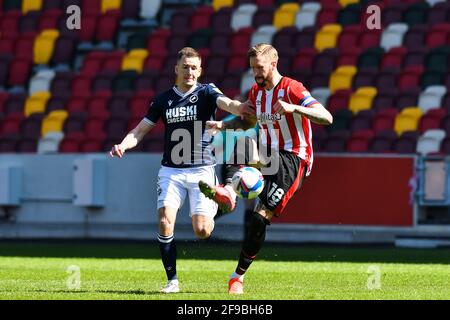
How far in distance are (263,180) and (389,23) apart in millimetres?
11991

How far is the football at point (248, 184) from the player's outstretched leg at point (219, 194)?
0.08 metres

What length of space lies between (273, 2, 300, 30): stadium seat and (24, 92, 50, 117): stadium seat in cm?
478

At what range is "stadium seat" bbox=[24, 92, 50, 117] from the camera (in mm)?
23062

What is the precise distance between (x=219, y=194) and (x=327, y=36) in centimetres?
1235

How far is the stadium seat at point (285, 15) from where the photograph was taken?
22766 mm

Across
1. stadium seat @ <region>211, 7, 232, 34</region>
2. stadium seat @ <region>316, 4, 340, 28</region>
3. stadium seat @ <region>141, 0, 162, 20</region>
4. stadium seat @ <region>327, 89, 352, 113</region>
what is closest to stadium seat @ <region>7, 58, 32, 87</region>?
stadium seat @ <region>141, 0, 162, 20</region>

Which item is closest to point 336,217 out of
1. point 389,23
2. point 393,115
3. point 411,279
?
point 393,115

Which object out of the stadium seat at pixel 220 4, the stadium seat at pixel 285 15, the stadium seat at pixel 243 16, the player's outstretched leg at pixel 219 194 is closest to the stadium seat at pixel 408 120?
the stadium seat at pixel 285 15

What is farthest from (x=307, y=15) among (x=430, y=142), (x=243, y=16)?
(x=430, y=142)

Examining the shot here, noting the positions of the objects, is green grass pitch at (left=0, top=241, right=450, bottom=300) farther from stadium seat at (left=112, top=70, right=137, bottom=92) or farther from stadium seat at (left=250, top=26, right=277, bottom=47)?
stadium seat at (left=250, top=26, right=277, bottom=47)

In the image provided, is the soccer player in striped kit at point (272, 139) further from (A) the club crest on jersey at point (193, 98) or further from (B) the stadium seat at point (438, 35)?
(B) the stadium seat at point (438, 35)
